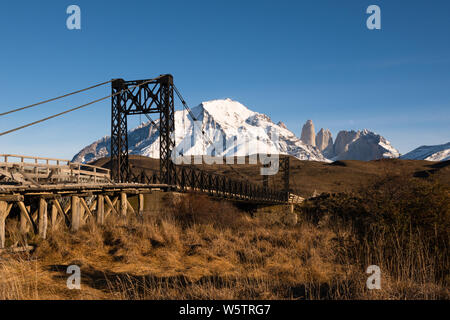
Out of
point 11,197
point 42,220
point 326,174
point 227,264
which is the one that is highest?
point 11,197

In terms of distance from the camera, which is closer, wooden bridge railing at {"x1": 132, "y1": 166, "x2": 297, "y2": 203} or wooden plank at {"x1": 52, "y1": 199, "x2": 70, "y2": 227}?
wooden plank at {"x1": 52, "y1": 199, "x2": 70, "y2": 227}

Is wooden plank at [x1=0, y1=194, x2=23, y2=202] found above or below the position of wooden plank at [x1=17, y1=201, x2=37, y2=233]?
above

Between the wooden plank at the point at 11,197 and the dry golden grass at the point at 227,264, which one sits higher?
the wooden plank at the point at 11,197

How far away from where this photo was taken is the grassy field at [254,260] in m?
6.30

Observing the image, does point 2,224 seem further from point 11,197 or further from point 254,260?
point 254,260

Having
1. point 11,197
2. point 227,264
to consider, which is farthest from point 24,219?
point 227,264

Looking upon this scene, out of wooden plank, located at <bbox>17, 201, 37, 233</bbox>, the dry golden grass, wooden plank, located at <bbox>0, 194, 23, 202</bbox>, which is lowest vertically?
the dry golden grass

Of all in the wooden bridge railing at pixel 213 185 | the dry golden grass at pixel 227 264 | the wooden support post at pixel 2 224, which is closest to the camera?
the dry golden grass at pixel 227 264

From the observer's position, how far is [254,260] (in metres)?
9.25

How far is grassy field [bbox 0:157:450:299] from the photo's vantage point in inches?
248

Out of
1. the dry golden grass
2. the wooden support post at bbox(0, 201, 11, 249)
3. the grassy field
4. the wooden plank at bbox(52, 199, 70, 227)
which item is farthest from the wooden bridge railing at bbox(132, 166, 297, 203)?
the grassy field

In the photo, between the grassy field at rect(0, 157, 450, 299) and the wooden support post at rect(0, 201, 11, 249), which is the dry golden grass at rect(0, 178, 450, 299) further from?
the wooden support post at rect(0, 201, 11, 249)

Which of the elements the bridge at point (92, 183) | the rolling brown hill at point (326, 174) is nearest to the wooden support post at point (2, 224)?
the bridge at point (92, 183)

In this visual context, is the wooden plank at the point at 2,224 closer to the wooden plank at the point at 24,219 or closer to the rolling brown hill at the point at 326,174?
the wooden plank at the point at 24,219
